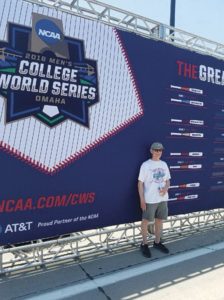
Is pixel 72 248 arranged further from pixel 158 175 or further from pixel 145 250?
pixel 158 175

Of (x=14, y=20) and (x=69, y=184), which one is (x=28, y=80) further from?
(x=69, y=184)

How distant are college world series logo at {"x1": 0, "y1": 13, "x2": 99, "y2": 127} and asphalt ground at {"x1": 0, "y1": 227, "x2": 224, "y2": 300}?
2.04 m

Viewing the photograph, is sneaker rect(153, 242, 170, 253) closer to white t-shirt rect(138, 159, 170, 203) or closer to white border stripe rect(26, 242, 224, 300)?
white border stripe rect(26, 242, 224, 300)

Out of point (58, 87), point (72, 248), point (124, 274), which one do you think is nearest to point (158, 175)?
point (124, 274)

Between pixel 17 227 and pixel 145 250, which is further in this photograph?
pixel 145 250

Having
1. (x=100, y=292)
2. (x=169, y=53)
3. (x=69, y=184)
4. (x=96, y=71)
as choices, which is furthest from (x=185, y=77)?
(x=100, y=292)

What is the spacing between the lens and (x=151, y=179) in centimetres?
547

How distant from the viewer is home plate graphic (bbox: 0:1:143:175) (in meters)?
4.41

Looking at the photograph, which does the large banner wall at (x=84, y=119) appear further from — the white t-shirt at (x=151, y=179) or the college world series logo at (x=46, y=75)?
the white t-shirt at (x=151, y=179)

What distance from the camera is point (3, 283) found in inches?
171

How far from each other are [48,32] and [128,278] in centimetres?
345

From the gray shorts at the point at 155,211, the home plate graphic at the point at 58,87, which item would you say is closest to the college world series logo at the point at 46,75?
the home plate graphic at the point at 58,87

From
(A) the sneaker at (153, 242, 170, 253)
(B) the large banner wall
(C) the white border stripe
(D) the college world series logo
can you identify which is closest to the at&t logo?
(B) the large banner wall

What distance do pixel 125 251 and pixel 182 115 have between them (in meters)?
2.61
